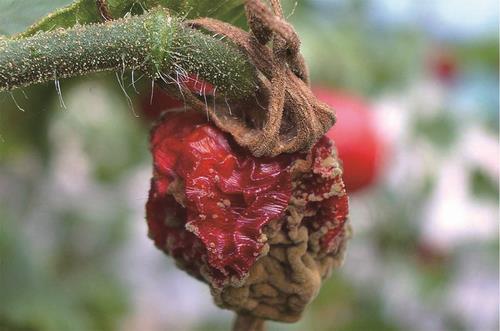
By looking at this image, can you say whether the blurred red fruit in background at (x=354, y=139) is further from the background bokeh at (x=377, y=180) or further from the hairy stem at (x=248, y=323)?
the hairy stem at (x=248, y=323)

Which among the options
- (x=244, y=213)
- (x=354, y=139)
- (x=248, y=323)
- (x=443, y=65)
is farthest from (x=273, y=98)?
(x=443, y=65)

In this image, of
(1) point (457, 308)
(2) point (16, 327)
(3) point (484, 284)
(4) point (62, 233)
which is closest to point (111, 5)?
(2) point (16, 327)

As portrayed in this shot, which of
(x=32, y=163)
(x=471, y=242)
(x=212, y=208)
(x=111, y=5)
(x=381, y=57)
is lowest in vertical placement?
(x=212, y=208)

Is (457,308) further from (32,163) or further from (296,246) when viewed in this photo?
(296,246)

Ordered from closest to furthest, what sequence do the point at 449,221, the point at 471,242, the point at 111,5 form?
1. the point at 111,5
2. the point at 471,242
3. the point at 449,221

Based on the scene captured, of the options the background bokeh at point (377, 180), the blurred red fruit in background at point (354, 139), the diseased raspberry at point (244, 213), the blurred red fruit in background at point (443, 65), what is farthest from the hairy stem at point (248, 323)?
the blurred red fruit in background at point (443, 65)
